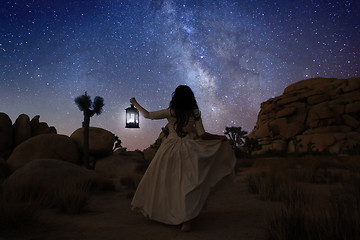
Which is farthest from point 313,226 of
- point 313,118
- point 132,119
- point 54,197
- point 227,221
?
point 313,118

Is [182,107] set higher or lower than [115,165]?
higher

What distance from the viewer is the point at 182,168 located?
3900mm

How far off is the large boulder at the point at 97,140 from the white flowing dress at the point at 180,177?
48.4ft

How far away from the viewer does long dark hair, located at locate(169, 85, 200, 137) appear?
13.8 feet

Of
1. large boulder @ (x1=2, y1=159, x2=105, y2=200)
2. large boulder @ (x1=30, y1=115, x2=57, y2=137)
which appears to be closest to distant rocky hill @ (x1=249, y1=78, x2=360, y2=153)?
large boulder @ (x1=30, y1=115, x2=57, y2=137)

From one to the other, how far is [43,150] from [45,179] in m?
9.09

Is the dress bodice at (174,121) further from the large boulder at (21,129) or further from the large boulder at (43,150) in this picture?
the large boulder at (21,129)

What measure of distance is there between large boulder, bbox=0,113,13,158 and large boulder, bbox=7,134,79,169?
4.29 m

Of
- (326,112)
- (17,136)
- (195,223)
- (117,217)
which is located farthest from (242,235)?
(326,112)

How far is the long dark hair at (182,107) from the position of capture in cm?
420

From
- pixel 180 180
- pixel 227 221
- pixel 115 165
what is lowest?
pixel 227 221

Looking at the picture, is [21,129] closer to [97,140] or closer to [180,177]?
[97,140]

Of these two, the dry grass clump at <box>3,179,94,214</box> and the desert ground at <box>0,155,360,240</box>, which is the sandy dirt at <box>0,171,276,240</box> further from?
the dry grass clump at <box>3,179,94,214</box>

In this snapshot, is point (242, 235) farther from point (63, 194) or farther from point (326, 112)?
point (326, 112)
